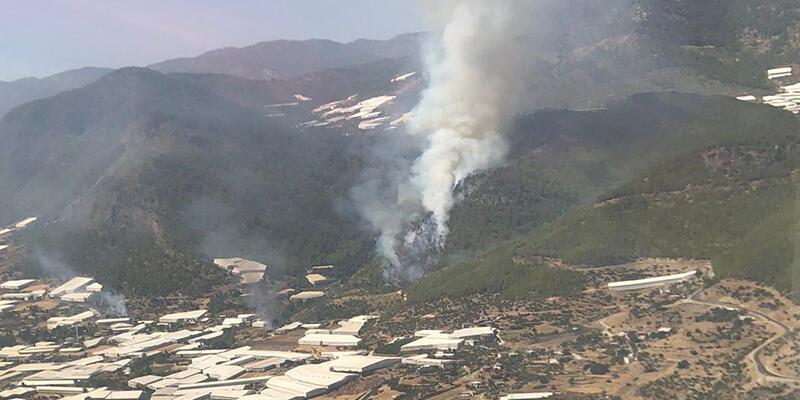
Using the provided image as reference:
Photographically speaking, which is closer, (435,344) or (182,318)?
(435,344)

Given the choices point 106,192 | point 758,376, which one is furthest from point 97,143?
point 758,376

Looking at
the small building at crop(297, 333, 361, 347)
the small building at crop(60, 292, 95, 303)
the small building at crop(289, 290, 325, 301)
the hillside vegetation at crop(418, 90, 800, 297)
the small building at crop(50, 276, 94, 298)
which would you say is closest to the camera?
the hillside vegetation at crop(418, 90, 800, 297)

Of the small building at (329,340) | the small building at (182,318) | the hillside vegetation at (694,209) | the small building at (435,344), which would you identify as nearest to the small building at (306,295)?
the small building at (182,318)

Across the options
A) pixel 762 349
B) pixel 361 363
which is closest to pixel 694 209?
pixel 762 349

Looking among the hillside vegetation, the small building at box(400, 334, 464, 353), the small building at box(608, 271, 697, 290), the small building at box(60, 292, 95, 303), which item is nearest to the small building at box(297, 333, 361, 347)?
the small building at box(400, 334, 464, 353)

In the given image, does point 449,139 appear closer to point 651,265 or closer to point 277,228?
point 277,228

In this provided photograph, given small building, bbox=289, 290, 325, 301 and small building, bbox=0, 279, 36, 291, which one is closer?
small building, bbox=289, 290, 325, 301

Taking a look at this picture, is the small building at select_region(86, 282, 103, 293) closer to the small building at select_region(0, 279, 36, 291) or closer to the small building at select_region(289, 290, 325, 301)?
the small building at select_region(0, 279, 36, 291)

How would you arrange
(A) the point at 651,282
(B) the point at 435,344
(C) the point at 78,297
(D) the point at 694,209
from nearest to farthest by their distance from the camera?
1. (B) the point at 435,344
2. (A) the point at 651,282
3. (D) the point at 694,209
4. (C) the point at 78,297

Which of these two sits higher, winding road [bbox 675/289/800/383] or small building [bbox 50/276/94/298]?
winding road [bbox 675/289/800/383]

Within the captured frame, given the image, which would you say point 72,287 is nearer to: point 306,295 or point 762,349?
point 306,295

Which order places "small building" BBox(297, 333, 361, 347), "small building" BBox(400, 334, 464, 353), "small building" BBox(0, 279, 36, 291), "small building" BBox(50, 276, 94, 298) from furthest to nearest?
"small building" BBox(0, 279, 36, 291) < "small building" BBox(50, 276, 94, 298) < "small building" BBox(297, 333, 361, 347) < "small building" BBox(400, 334, 464, 353)
